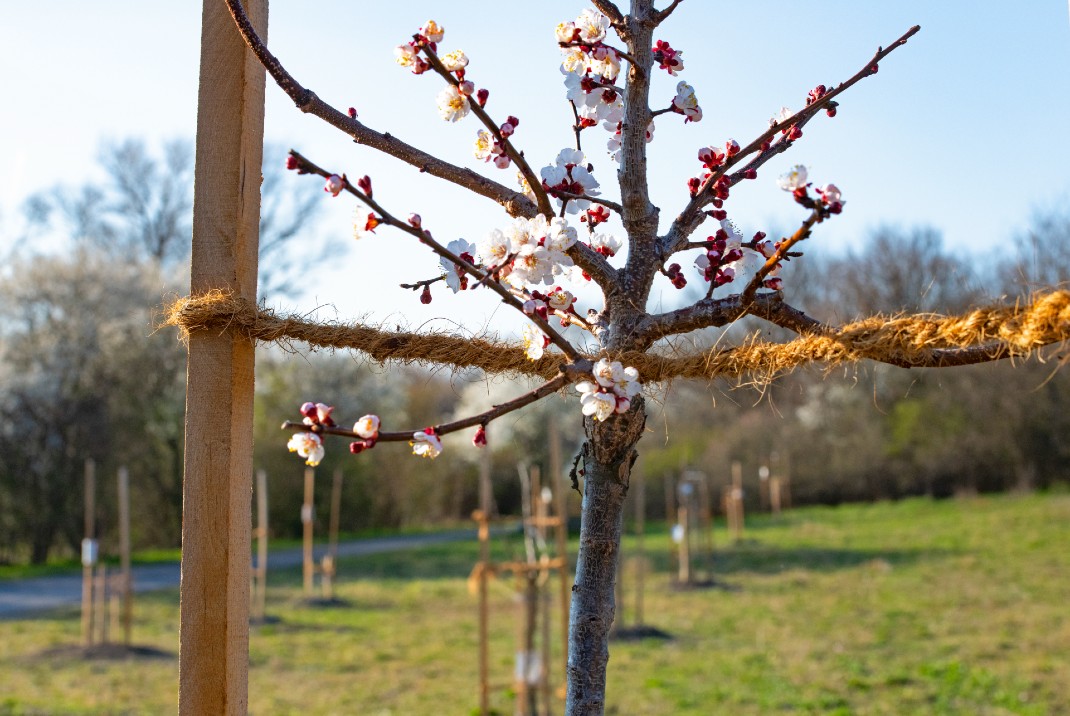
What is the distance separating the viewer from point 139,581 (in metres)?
12.6

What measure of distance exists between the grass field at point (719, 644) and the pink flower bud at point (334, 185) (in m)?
5.59

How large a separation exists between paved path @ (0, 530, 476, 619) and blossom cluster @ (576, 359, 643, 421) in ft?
33.8

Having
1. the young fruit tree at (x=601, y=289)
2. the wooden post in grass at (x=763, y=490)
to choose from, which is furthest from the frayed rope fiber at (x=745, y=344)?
the wooden post in grass at (x=763, y=490)

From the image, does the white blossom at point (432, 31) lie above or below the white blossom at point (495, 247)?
above

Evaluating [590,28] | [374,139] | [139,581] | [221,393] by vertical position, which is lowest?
[139,581]

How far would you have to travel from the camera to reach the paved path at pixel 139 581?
10.7m

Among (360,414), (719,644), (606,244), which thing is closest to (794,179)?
(606,244)

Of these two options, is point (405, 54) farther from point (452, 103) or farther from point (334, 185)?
point (334, 185)

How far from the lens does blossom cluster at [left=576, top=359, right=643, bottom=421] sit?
1173mm

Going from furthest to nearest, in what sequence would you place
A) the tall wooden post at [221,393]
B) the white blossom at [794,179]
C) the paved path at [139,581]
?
1. the paved path at [139,581]
2. the tall wooden post at [221,393]
3. the white blossom at [794,179]

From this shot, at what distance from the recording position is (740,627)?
892cm

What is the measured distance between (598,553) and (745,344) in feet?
1.10

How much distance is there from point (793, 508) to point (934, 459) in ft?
10.0

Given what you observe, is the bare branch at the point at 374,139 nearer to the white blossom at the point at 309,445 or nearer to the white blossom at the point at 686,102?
the white blossom at the point at 686,102
